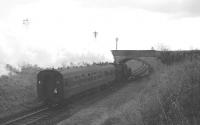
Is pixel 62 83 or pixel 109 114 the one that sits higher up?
pixel 62 83

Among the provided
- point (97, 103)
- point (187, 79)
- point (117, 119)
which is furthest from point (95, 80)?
point (187, 79)

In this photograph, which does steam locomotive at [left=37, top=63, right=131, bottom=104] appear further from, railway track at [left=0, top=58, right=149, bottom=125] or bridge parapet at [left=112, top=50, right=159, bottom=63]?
bridge parapet at [left=112, top=50, right=159, bottom=63]

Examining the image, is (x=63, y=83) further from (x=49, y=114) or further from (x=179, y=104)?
(x=179, y=104)

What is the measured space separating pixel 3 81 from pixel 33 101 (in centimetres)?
331

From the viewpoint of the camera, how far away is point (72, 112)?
19516 mm

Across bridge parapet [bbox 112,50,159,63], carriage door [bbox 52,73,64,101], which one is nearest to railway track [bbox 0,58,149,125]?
carriage door [bbox 52,73,64,101]

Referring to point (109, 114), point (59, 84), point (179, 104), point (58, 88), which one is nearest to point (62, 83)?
point (59, 84)

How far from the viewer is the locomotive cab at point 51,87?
20078 mm

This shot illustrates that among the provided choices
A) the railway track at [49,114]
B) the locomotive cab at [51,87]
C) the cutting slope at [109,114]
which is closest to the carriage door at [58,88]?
the locomotive cab at [51,87]

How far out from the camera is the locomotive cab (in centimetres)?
2008

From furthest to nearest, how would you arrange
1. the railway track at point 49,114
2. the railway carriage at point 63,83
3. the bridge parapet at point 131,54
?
the bridge parapet at point 131,54 → the railway carriage at point 63,83 → the railway track at point 49,114

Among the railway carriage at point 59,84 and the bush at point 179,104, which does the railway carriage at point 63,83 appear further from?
the bush at point 179,104

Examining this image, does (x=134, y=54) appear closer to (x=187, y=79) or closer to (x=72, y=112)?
(x=72, y=112)

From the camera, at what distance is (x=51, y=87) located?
804 inches
